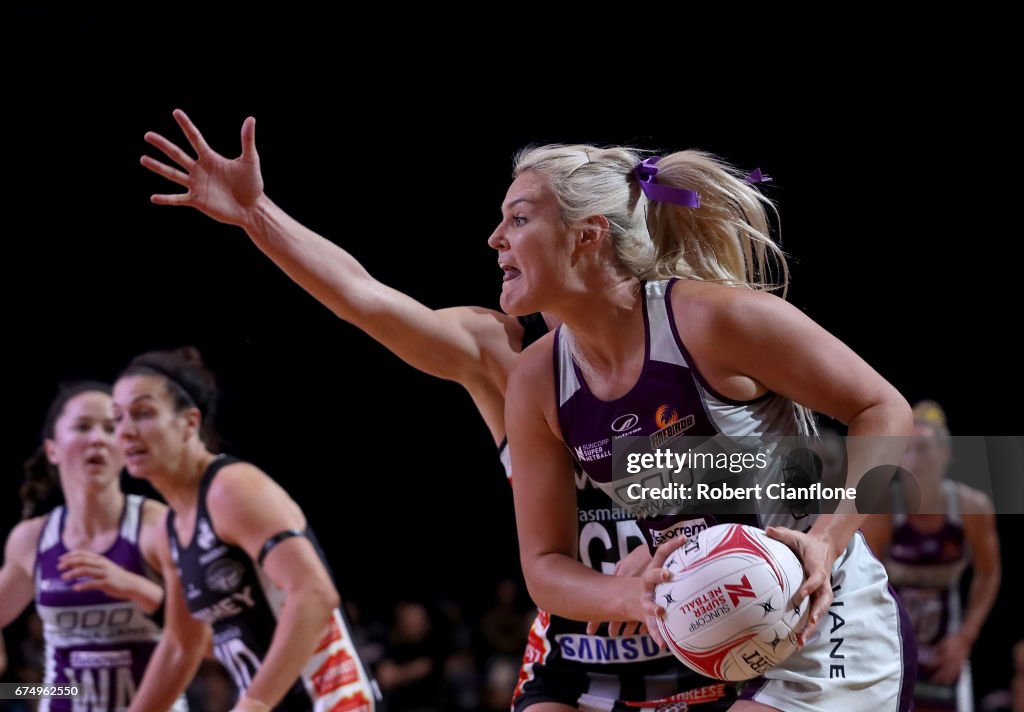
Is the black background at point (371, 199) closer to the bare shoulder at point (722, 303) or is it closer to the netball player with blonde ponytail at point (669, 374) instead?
the netball player with blonde ponytail at point (669, 374)

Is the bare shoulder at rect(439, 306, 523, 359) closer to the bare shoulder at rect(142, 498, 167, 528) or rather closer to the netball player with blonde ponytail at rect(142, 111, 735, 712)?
the netball player with blonde ponytail at rect(142, 111, 735, 712)

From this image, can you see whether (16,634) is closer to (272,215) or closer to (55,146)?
(55,146)

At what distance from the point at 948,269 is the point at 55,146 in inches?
190

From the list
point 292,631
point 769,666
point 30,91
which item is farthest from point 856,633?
point 30,91

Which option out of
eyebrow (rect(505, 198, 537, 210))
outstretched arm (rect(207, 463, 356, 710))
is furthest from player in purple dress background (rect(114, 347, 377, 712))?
eyebrow (rect(505, 198, 537, 210))

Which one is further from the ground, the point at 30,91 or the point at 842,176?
the point at 30,91

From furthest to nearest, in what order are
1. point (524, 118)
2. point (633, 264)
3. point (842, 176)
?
point (524, 118)
point (842, 176)
point (633, 264)

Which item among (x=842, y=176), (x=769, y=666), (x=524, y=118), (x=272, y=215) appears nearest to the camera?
(x=769, y=666)

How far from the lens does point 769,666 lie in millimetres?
1988

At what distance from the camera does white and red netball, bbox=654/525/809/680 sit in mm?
1880

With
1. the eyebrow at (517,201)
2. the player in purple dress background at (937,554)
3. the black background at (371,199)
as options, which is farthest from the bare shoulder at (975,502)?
the eyebrow at (517,201)

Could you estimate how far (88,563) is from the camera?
4398 millimetres

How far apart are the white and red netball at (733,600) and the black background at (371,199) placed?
327 centimetres

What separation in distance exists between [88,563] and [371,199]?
7.31ft
